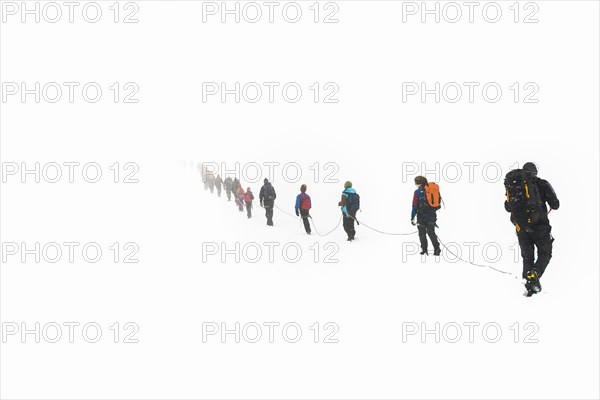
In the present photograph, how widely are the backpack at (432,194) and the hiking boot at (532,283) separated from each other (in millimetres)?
3043

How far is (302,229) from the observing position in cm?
1650

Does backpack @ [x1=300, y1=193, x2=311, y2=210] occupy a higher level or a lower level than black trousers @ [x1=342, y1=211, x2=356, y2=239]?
higher

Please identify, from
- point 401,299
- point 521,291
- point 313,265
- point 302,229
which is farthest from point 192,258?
point 521,291

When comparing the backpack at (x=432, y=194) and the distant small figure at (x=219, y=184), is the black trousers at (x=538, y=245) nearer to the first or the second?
the backpack at (x=432, y=194)

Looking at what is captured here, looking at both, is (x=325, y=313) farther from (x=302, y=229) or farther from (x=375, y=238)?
(x=302, y=229)

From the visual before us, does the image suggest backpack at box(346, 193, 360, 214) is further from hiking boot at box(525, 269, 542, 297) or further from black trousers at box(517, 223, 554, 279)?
hiking boot at box(525, 269, 542, 297)

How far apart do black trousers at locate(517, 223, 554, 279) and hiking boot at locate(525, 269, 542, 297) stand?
8 centimetres

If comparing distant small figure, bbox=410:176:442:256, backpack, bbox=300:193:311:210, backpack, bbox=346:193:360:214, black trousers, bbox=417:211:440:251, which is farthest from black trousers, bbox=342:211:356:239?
distant small figure, bbox=410:176:442:256

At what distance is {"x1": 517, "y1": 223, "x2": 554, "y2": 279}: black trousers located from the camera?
606cm

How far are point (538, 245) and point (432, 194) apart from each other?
10.1 ft

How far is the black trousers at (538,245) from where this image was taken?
6.06 metres

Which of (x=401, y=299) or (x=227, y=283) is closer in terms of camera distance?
(x=401, y=299)

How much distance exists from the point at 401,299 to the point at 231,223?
12.3 metres

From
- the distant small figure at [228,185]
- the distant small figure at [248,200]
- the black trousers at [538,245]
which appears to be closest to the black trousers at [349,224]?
the black trousers at [538,245]
